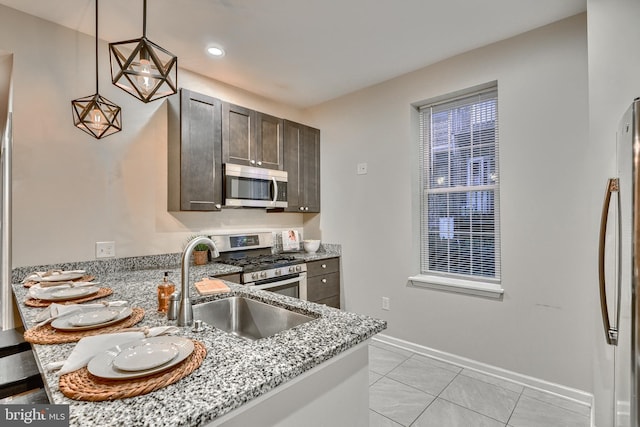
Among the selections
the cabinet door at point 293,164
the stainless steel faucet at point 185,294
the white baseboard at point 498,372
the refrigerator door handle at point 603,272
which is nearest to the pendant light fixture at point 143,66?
the stainless steel faucet at point 185,294

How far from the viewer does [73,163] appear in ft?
7.55

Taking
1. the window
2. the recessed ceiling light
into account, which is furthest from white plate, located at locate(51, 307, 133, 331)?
the window

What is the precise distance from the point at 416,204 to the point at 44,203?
3018 mm

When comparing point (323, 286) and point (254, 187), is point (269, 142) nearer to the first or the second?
point (254, 187)

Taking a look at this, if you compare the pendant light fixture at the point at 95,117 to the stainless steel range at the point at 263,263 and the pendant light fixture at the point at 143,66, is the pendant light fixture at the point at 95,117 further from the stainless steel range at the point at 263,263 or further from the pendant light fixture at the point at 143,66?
the stainless steel range at the point at 263,263

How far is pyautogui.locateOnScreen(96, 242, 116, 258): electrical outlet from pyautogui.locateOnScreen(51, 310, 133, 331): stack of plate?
1.33m

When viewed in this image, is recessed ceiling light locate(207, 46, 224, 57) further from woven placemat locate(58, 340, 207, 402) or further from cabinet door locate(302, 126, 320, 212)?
woven placemat locate(58, 340, 207, 402)

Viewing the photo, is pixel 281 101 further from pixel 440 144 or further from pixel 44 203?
pixel 44 203

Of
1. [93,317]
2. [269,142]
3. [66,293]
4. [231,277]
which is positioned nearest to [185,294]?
[93,317]

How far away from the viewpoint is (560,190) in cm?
224

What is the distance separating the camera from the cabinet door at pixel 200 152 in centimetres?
266

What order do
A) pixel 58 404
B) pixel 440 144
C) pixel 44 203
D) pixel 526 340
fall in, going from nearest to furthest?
pixel 58 404, pixel 44 203, pixel 526 340, pixel 440 144

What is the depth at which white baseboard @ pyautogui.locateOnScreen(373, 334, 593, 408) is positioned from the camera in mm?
2167

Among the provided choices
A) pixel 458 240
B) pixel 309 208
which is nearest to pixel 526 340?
pixel 458 240
